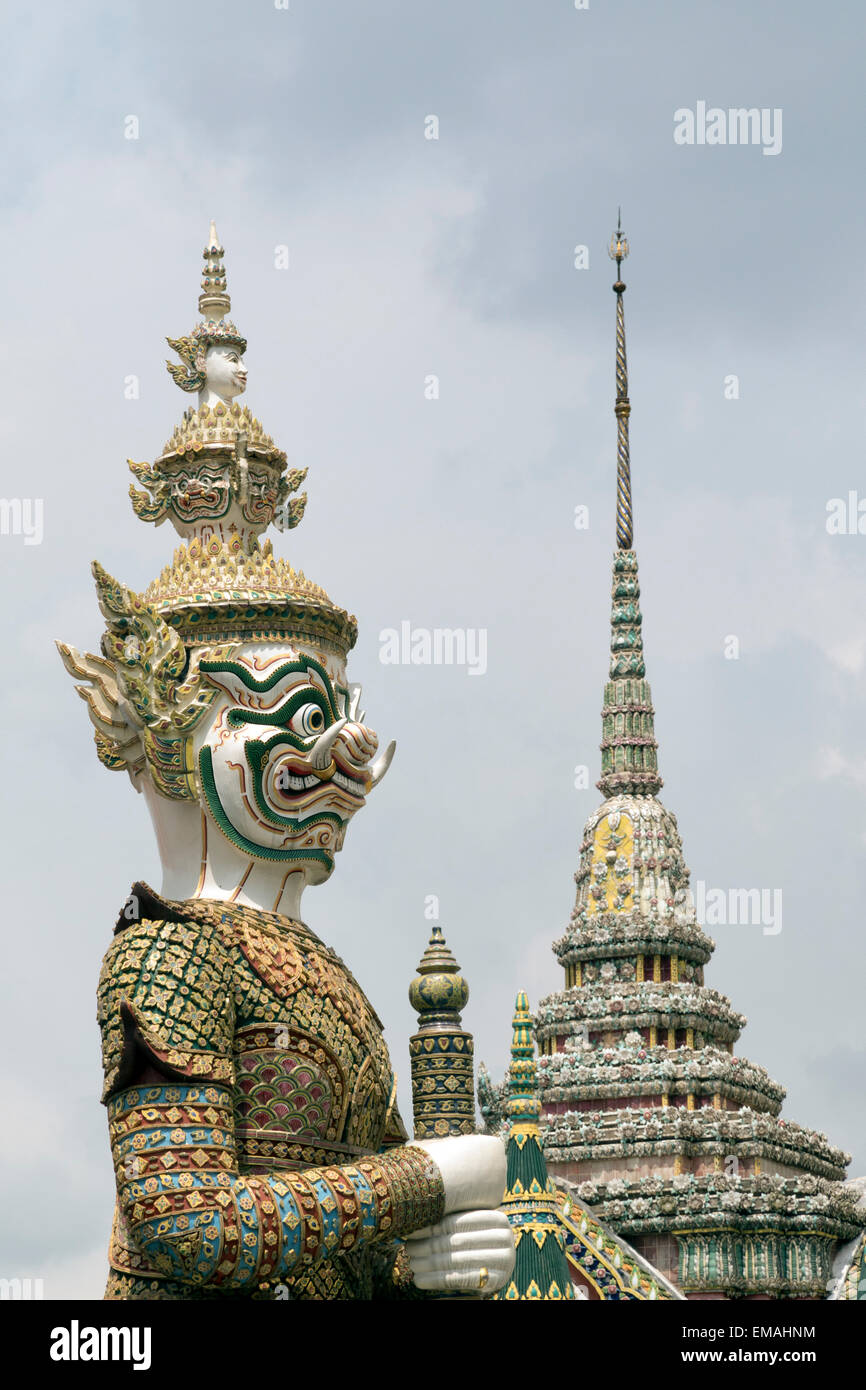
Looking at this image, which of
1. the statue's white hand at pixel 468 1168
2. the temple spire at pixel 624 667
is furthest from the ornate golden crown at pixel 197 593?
the temple spire at pixel 624 667

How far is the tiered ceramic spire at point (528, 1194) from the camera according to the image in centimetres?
1561

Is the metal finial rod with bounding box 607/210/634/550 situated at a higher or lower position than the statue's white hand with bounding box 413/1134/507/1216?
higher

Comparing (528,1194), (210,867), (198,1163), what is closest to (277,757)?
(210,867)

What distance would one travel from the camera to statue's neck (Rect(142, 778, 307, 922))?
Answer: 10.3 meters

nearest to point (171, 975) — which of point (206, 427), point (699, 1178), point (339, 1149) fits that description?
point (339, 1149)

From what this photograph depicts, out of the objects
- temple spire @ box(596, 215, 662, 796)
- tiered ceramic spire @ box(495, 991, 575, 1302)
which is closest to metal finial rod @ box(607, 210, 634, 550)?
temple spire @ box(596, 215, 662, 796)

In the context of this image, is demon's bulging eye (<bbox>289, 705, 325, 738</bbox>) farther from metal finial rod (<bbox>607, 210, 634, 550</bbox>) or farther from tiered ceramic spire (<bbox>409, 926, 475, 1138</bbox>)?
metal finial rod (<bbox>607, 210, 634, 550</bbox>)

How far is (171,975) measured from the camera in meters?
9.50

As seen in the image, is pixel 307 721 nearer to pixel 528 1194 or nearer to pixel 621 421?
pixel 528 1194

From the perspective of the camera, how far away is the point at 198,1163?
9.16m

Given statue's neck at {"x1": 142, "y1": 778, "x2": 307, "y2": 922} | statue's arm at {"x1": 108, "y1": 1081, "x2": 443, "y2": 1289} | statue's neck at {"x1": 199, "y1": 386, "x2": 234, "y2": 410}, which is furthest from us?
statue's neck at {"x1": 199, "y1": 386, "x2": 234, "y2": 410}

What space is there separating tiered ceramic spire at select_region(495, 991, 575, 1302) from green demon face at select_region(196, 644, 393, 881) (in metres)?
5.60

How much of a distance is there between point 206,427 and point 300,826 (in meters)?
1.93
